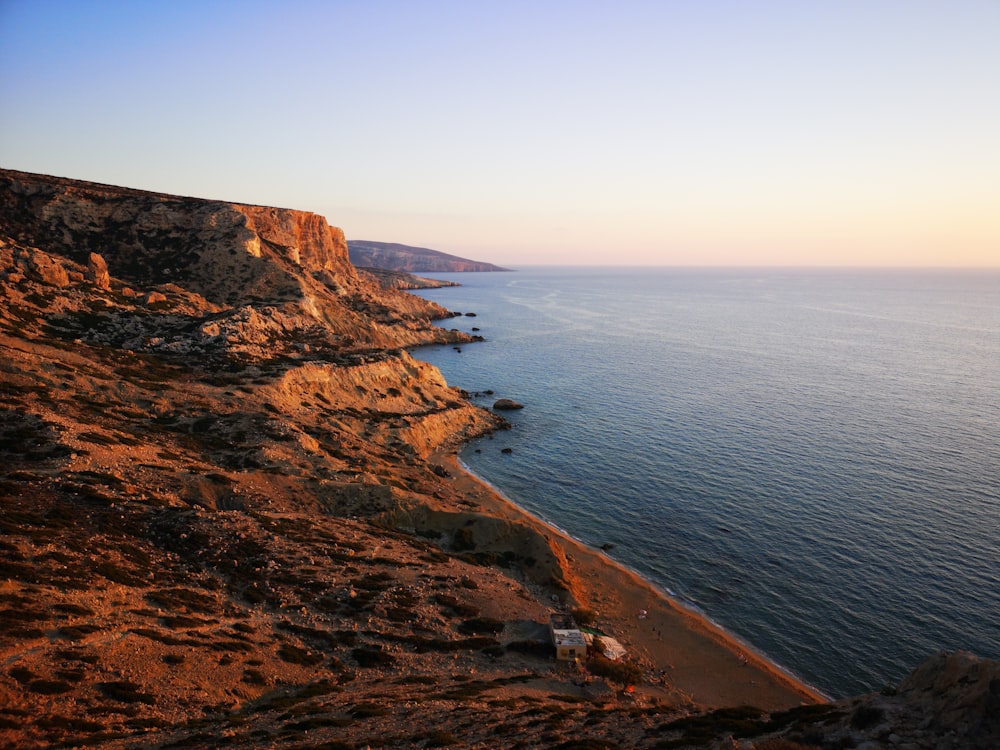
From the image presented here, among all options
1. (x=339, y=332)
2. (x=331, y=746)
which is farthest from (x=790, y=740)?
(x=339, y=332)

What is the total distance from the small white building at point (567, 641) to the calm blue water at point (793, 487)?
15.9m

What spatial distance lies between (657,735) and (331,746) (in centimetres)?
1515

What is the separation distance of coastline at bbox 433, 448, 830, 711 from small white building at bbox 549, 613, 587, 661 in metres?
4.82

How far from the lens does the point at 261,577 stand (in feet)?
121

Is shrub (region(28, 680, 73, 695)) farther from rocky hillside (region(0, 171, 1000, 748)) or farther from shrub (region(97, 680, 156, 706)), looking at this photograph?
shrub (region(97, 680, 156, 706))

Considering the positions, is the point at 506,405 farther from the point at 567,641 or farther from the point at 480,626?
the point at 567,641

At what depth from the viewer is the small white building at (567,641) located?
37.4 meters

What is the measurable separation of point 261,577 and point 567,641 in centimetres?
2186

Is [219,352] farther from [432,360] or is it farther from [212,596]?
[432,360]

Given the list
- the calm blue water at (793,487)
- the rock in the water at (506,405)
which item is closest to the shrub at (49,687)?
the calm blue water at (793,487)

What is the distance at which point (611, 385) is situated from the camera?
120125 millimetres

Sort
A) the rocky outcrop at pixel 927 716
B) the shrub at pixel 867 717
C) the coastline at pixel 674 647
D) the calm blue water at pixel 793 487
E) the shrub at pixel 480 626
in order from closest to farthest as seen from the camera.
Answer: the rocky outcrop at pixel 927 716, the shrub at pixel 867 717, the coastline at pixel 674 647, the shrub at pixel 480 626, the calm blue water at pixel 793 487

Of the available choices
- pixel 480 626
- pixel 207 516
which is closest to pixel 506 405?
pixel 480 626

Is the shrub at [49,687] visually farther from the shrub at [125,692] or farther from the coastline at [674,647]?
the coastline at [674,647]
